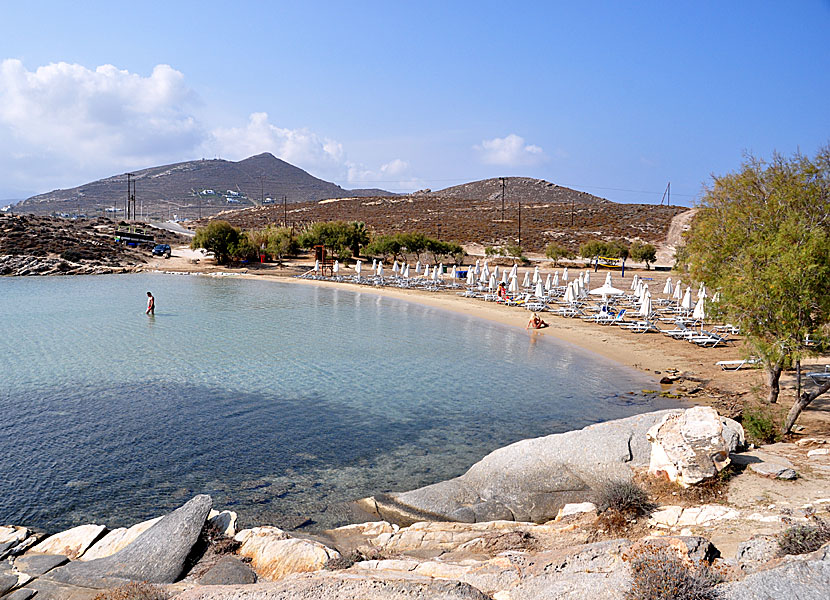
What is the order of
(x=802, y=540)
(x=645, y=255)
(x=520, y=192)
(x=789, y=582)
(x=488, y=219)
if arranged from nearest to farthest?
(x=789, y=582)
(x=802, y=540)
(x=645, y=255)
(x=488, y=219)
(x=520, y=192)

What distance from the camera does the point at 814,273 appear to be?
1041cm

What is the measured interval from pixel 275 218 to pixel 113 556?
90.5 metres

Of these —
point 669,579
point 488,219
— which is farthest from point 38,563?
point 488,219

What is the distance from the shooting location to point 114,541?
7.23 metres

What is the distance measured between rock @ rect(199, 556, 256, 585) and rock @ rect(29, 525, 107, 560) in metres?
2.04

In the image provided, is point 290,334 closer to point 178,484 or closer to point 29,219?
point 178,484

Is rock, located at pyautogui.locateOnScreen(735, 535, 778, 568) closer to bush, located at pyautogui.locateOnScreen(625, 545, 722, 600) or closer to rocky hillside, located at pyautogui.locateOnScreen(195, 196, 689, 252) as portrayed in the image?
bush, located at pyautogui.locateOnScreen(625, 545, 722, 600)

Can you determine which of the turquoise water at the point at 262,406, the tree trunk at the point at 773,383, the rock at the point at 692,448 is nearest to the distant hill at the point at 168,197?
the turquoise water at the point at 262,406

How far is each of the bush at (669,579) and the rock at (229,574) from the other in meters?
3.88

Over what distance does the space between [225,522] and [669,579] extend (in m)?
5.31

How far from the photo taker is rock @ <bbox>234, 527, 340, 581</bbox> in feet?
20.7

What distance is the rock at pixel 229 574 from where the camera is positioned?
609 cm

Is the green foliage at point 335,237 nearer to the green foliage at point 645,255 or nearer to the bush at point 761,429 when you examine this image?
the green foliage at point 645,255

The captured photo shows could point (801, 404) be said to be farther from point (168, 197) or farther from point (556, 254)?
point (168, 197)
